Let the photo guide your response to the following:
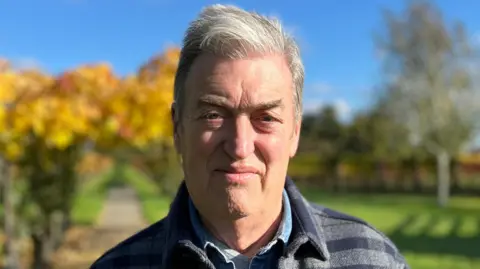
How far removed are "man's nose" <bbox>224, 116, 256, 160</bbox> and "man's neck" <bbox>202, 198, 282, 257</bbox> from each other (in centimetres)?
16

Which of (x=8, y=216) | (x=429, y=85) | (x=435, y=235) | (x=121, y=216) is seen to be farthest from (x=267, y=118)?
(x=429, y=85)

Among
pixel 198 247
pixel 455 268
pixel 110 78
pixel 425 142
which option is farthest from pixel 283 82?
pixel 425 142

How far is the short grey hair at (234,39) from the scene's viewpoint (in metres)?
1.26

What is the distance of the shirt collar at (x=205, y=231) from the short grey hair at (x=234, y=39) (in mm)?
228

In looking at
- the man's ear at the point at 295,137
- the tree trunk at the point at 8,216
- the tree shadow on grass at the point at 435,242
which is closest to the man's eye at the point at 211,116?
the man's ear at the point at 295,137

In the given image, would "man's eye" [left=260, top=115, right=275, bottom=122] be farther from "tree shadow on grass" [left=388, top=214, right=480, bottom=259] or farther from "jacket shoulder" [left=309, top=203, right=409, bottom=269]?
"tree shadow on grass" [left=388, top=214, right=480, bottom=259]

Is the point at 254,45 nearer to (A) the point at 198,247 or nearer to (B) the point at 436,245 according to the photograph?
(A) the point at 198,247

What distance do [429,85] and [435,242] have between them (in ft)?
45.8

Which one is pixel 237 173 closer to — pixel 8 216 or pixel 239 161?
pixel 239 161

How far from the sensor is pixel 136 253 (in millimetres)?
1454

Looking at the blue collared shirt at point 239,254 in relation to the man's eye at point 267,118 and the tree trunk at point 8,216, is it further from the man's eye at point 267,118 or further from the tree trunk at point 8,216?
the tree trunk at point 8,216

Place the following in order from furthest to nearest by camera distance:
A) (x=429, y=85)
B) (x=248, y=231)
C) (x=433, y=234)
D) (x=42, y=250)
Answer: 1. (x=429, y=85)
2. (x=433, y=234)
3. (x=42, y=250)
4. (x=248, y=231)

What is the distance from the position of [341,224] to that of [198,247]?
388mm

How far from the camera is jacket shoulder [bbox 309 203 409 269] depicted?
144cm
